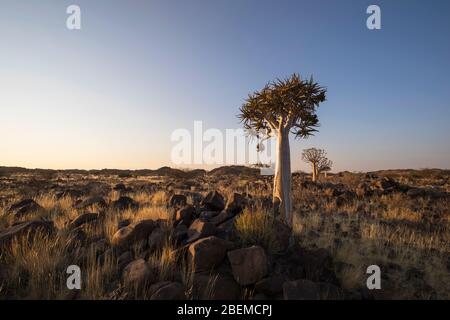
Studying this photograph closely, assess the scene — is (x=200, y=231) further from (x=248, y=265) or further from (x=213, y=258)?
(x=248, y=265)

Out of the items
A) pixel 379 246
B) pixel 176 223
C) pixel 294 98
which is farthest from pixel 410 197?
pixel 176 223

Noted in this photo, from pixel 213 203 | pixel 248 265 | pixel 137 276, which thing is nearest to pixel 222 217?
pixel 213 203

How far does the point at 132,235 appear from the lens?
210 inches

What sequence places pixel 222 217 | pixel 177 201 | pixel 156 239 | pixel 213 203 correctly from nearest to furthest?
pixel 156 239 < pixel 222 217 < pixel 213 203 < pixel 177 201

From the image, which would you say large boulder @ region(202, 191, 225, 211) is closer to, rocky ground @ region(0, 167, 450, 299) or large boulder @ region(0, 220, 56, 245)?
rocky ground @ region(0, 167, 450, 299)

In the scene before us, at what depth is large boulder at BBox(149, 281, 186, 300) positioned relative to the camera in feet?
11.7

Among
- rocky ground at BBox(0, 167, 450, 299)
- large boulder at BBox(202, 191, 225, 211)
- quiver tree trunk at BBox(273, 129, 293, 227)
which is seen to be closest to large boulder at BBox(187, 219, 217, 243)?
rocky ground at BBox(0, 167, 450, 299)

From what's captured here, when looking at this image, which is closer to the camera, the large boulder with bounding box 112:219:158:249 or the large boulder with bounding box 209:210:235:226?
the large boulder with bounding box 112:219:158:249

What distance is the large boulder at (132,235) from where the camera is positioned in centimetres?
526

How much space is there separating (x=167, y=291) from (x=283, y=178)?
4830mm

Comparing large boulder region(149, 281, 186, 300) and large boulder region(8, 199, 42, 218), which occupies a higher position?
large boulder region(8, 199, 42, 218)

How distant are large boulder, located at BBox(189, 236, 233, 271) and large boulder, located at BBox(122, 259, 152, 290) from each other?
2.46 ft

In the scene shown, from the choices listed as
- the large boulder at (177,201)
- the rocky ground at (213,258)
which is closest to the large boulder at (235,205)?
the rocky ground at (213,258)

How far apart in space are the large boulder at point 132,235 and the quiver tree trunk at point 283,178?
367 cm
